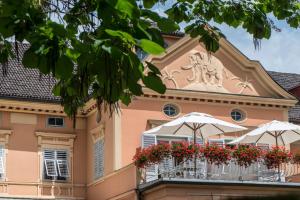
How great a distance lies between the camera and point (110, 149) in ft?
82.9

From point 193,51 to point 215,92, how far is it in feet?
5.88

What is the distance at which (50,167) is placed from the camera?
27.0m

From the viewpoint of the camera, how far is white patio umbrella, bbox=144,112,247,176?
2266 cm

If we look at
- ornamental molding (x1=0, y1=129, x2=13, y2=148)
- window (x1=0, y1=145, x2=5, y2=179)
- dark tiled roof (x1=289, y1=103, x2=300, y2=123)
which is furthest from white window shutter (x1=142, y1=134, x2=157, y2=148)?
dark tiled roof (x1=289, y1=103, x2=300, y2=123)

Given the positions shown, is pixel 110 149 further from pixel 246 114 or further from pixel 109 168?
pixel 246 114

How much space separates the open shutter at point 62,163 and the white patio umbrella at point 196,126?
15.5 feet

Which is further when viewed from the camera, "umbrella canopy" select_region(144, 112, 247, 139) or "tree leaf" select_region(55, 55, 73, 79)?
"umbrella canopy" select_region(144, 112, 247, 139)

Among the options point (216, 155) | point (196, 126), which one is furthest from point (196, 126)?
point (216, 155)

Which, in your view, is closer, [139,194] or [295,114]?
[139,194]

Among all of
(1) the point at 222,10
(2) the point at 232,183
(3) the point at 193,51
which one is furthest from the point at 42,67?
(3) the point at 193,51

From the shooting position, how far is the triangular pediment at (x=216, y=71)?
2626 cm

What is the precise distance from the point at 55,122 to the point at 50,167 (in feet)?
6.13

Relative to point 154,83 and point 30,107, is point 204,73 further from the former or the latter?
point 154,83

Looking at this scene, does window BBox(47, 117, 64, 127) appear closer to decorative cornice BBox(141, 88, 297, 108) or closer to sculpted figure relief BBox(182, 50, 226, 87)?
decorative cornice BBox(141, 88, 297, 108)
